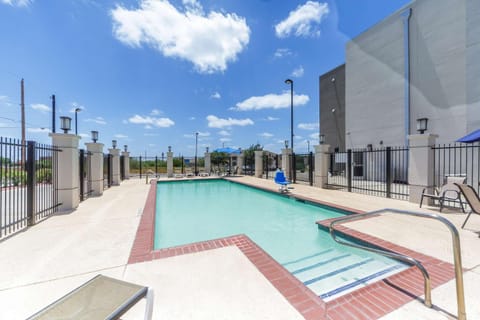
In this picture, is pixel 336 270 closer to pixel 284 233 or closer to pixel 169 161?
pixel 284 233

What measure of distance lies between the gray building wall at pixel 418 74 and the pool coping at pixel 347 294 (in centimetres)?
1027

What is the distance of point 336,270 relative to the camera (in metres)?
2.95

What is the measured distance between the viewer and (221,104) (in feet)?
73.5

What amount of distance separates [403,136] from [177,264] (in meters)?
13.8

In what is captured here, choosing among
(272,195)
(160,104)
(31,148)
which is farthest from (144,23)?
(160,104)

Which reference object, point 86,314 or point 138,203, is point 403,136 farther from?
point 86,314

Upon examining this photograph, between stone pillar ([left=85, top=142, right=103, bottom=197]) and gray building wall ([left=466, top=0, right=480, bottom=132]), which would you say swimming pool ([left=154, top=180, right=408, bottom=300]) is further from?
gray building wall ([left=466, top=0, right=480, bottom=132])

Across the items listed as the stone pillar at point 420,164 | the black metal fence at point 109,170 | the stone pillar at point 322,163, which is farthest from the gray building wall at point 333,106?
the black metal fence at point 109,170

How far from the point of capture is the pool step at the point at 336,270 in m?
2.48

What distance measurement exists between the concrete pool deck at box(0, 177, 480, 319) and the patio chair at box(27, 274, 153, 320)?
1.69 ft

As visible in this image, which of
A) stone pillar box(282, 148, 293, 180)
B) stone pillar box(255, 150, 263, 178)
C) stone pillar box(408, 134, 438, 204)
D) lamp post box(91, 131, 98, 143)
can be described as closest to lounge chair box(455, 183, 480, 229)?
stone pillar box(408, 134, 438, 204)

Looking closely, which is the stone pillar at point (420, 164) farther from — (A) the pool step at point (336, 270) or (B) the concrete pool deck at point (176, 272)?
(A) the pool step at point (336, 270)

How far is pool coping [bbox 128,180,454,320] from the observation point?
70.6 inches

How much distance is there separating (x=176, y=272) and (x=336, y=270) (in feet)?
7.63
